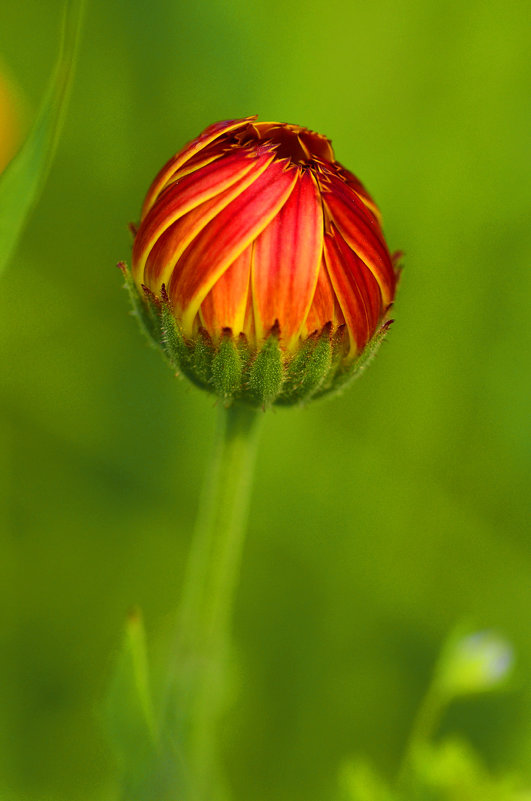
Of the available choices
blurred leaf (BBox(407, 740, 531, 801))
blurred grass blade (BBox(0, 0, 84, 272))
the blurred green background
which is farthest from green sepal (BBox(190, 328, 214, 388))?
the blurred green background

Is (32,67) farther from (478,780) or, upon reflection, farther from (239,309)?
(478,780)

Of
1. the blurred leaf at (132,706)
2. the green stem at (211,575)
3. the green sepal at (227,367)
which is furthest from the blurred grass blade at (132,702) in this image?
the green sepal at (227,367)

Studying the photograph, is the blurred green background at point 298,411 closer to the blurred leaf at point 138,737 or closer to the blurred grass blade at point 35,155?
the blurred leaf at point 138,737

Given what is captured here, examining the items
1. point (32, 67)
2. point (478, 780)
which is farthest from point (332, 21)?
point (478, 780)

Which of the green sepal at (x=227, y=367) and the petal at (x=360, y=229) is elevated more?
the petal at (x=360, y=229)

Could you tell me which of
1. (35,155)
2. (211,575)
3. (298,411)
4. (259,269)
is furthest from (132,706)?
(298,411)
